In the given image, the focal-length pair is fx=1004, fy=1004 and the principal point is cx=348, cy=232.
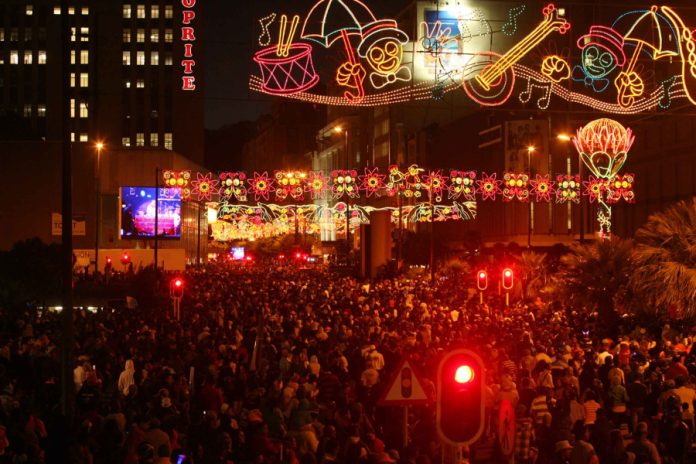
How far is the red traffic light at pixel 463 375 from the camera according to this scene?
645 cm

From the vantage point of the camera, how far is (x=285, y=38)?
24.8m

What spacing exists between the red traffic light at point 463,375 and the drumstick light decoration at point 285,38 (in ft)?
62.7

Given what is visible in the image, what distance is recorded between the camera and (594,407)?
1284 cm

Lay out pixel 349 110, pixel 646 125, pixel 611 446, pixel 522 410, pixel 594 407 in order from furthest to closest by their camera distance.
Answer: pixel 349 110 < pixel 646 125 < pixel 594 407 < pixel 522 410 < pixel 611 446

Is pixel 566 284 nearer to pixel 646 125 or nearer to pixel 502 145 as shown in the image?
pixel 646 125

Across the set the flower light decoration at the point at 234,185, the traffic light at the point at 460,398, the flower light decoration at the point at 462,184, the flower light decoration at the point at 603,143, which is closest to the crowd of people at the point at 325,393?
the traffic light at the point at 460,398

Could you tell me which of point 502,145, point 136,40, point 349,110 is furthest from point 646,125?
point 136,40

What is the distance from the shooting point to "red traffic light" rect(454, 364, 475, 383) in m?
6.45

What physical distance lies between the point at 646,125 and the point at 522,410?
42748 mm

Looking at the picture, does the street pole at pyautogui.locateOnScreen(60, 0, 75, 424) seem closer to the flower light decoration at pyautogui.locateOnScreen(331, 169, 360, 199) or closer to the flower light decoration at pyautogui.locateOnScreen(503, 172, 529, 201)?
the flower light decoration at pyautogui.locateOnScreen(331, 169, 360, 199)

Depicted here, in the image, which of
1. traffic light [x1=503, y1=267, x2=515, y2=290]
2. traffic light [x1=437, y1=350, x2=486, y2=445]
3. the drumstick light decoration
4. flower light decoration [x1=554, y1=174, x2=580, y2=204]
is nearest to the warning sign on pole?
traffic light [x1=437, y1=350, x2=486, y2=445]

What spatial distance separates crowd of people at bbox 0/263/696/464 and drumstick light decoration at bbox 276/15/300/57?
6691 mm

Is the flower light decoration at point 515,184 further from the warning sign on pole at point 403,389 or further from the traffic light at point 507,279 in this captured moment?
the warning sign on pole at point 403,389

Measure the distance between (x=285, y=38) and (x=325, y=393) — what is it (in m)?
13.0
